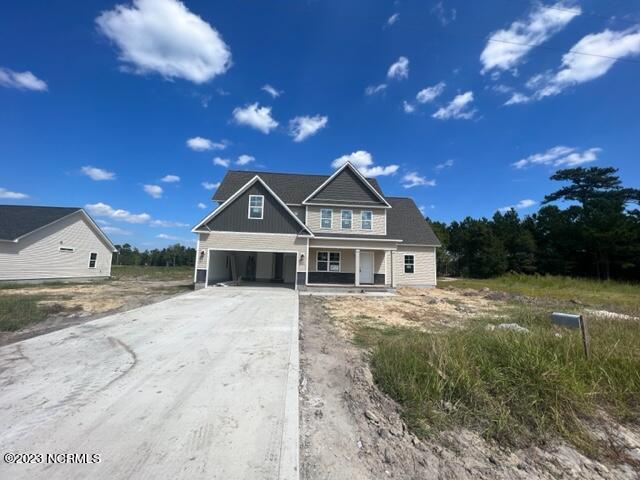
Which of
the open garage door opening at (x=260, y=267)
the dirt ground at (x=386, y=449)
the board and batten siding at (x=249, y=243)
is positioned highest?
the board and batten siding at (x=249, y=243)

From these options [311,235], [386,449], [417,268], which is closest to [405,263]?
[417,268]

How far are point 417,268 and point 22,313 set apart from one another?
833 inches

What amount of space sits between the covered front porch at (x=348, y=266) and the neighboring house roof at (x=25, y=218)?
18.3 metres

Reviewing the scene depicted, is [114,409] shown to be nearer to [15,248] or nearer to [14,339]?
[14,339]

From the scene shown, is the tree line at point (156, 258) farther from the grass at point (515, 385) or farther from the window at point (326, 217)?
the grass at point (515, 385)

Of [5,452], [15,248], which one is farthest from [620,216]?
[15,248]

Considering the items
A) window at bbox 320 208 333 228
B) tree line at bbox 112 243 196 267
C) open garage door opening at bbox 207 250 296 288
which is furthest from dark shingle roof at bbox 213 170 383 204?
tree line at bbox 112 243 196 267

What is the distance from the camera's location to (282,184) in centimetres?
2325

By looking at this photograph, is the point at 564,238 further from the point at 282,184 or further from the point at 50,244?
the point at 50,244

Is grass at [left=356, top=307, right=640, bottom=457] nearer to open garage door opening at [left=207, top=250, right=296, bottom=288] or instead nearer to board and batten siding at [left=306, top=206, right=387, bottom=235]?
board and batten siding at [left=306, top=206, right=387, bottom=235]

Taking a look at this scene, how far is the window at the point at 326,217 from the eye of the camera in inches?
813

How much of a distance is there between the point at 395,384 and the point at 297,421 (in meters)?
1.57

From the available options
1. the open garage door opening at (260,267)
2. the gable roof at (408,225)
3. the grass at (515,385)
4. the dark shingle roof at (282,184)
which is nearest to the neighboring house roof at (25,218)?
the dark shingle roof at (282,184)

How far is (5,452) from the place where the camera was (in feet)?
A: 9.21
